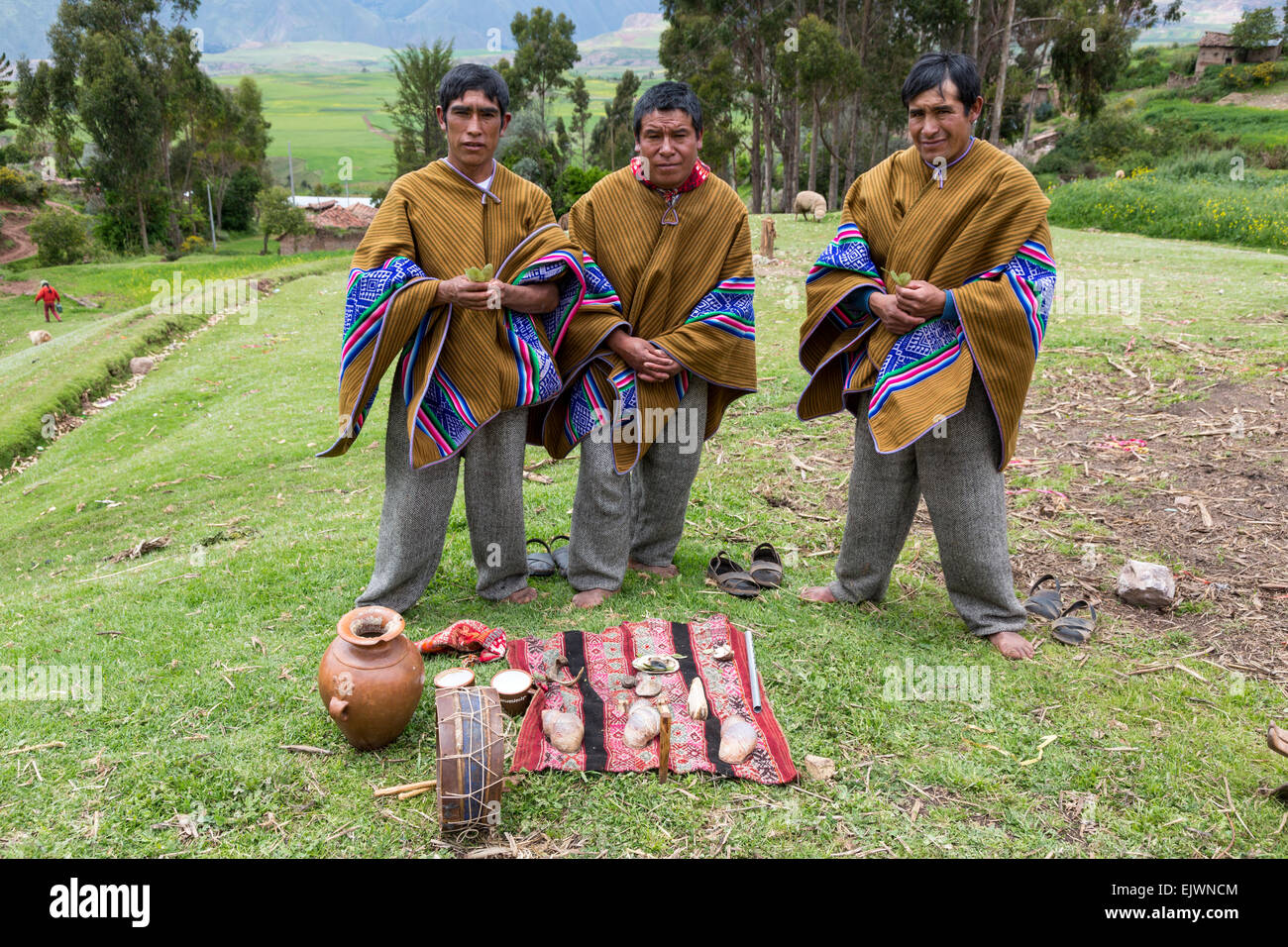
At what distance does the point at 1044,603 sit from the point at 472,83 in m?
3.69

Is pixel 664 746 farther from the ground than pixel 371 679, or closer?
closer

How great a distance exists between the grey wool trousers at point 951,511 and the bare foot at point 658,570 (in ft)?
3.12

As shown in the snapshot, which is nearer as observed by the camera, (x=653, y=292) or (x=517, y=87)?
(x=653, y=292)

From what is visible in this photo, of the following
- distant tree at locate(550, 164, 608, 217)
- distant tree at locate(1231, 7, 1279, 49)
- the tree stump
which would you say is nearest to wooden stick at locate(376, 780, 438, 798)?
the tree stump

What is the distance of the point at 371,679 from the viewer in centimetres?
310

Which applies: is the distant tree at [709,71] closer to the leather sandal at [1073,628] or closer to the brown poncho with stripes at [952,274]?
the brown poncho with stripes at [952,274]

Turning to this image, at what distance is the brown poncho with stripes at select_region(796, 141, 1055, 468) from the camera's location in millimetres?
3564

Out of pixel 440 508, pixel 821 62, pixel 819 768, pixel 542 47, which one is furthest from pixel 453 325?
pixel 542 47

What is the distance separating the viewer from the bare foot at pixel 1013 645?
387 centimetres

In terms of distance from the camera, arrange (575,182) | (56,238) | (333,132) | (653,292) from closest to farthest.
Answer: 1. (653,292)
2. (575,182)
3. (56,238)
4. (333,132)

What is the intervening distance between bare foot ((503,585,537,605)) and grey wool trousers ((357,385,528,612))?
0.12m

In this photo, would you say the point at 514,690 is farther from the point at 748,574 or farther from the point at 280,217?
the point at 280,217

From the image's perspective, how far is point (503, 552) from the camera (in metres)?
4.37

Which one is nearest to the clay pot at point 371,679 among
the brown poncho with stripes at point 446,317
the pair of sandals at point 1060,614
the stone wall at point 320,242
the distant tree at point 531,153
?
the brown poncho with stripes at point 446,317
